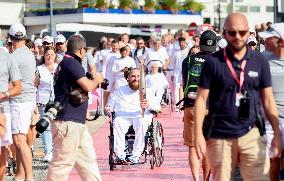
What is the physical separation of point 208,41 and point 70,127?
7.24 ft

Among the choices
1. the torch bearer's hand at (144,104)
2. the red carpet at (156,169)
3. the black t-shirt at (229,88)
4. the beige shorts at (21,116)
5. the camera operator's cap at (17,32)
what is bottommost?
the red carpet at (156,169)

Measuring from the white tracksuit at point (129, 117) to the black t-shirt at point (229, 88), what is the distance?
6107 mm

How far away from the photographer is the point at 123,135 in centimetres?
1434

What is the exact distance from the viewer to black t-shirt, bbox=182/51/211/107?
38.2 ft

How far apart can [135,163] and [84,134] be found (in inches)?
160

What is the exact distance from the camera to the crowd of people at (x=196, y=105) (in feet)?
26.7

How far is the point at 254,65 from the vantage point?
8172mm

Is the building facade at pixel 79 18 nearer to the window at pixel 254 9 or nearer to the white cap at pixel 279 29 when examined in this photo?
the window at pixel 254 9

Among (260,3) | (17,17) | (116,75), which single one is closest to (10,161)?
(116,75)

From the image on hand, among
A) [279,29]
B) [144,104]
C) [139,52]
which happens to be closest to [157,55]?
[139,52]

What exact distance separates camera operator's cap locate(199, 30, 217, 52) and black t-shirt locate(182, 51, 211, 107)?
0.06 metres

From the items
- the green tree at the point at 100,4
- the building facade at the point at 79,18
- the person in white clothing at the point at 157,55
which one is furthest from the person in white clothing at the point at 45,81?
the green tree at the point at 100,4

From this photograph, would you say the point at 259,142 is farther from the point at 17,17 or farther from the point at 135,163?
the point at 17,17

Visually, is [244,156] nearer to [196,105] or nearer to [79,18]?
[196,105]
